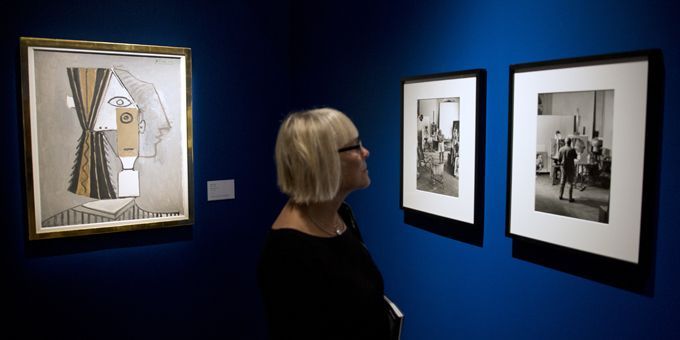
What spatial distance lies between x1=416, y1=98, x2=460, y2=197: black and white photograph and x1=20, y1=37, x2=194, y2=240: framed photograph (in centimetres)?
132

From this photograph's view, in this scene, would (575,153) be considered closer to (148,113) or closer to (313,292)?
(313,292)

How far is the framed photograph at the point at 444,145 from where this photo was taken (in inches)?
73.1

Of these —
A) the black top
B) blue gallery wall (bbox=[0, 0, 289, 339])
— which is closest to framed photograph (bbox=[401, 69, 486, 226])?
the black top

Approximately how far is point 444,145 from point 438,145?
1.3 inches

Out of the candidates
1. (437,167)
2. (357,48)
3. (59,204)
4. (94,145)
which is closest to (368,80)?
(357,48)

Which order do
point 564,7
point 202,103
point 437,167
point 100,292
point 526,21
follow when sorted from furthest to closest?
point 202,103, point 100,292, point 437,167, point 526,21, point 564,7

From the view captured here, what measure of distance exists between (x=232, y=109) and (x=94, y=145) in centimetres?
78

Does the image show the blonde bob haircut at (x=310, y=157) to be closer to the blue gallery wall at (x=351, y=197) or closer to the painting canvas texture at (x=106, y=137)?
the blue gallery wall at (x=351, y=197)

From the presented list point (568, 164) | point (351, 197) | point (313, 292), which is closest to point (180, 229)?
point (351, 197)

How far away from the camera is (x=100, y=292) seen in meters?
2.68

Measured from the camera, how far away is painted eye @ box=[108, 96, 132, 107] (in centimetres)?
256

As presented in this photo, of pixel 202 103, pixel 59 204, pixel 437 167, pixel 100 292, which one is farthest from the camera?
pixel 202 103

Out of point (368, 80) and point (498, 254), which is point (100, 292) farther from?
point (498, 254)

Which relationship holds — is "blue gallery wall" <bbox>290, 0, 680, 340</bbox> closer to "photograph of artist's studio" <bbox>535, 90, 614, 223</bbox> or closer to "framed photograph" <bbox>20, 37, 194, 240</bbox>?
"photograph of artist's studio" <bbox>535, 90, 614, 223</bbox>
